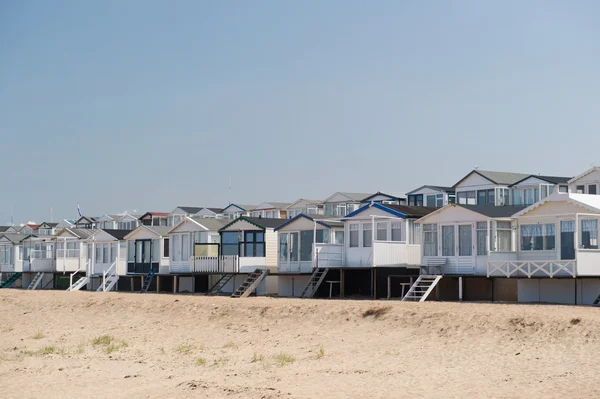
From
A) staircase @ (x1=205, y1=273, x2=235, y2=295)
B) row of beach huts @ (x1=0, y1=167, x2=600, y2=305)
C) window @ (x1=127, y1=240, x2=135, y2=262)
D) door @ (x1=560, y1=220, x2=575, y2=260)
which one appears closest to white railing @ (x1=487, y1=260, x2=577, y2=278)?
row of beach huts @ (x1=0, y1=167, x2=600, y2=305)

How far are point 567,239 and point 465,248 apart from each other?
14.1 ft

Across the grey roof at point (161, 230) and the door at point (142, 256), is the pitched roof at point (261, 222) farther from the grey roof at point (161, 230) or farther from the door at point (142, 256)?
the door at point (142, 256)

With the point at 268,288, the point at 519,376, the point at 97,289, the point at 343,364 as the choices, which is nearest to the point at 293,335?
the point at 343,364

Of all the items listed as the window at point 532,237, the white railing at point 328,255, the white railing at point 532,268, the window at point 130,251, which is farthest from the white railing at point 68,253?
the window at point 532,237

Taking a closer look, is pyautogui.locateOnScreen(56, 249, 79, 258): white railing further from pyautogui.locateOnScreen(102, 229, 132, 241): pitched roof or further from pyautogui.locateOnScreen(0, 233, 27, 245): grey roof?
pyautogui.locateOnScreen(0, 233, 27, 245): grey roof

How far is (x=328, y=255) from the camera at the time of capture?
39.8 metres

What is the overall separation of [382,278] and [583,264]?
A: 360 inches

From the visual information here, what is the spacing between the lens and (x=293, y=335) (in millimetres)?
29672

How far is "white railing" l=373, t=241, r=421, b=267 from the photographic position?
121 feet

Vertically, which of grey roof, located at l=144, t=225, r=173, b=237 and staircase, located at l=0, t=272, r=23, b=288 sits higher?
grey roof, located at l=144, t=225, r=173, b=237

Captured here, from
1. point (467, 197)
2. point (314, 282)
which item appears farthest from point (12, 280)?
point (314, 282)

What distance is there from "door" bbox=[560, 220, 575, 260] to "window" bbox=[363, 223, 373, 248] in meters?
8.87

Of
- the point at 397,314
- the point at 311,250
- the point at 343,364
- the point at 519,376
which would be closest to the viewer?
the point at 519,376

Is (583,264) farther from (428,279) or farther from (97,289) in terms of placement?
(97,289)
